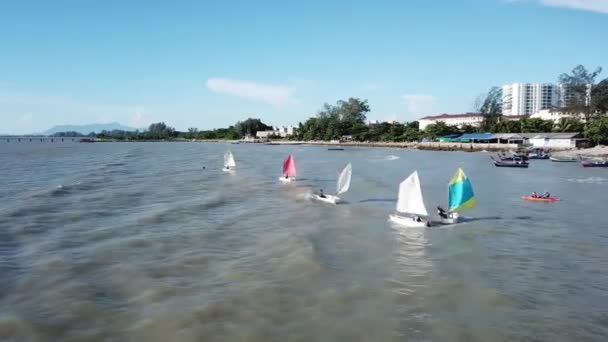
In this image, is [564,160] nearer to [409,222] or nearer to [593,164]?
[593,164]

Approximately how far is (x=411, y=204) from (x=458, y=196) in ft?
8.96

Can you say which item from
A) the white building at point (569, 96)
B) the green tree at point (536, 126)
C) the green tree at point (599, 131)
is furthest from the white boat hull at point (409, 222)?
the white building at point (569, 96)

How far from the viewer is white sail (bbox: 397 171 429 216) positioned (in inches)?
1099

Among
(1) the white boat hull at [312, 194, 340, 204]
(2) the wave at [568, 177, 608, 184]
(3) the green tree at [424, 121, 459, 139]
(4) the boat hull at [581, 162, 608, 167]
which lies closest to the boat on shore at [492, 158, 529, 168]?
(4) the boat hull at [581, 162, 608, 167]

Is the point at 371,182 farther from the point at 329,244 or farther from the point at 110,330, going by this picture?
the point at 110,330

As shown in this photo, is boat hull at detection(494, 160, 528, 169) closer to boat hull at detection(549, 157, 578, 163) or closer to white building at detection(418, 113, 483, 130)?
boat hull at detection(549, 157, 578, 163)

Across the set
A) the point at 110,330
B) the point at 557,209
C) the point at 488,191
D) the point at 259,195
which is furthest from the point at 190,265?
the point at 488,191

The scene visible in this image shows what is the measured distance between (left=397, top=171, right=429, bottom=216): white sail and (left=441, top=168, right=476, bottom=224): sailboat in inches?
58.9

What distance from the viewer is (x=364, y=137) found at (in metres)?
185

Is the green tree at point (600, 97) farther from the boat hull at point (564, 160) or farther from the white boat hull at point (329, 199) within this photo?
the white boat hull at point (329, 199)

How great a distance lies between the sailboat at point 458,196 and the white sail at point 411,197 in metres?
1.50

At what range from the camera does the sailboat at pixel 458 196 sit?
2825cm

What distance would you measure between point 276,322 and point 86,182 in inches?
1600

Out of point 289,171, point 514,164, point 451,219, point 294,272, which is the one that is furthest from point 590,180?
point 294,272
